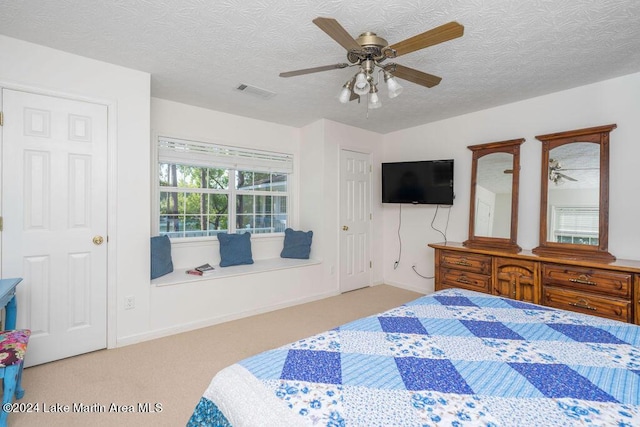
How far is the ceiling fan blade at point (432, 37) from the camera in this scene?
→ 4.60ft

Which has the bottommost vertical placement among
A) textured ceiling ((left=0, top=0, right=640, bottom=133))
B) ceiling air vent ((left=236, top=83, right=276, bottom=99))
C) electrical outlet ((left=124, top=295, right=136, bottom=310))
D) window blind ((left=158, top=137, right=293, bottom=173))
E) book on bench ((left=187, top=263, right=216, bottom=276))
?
electrical outlet ((left=124, top=295, right=136, bottom=310))

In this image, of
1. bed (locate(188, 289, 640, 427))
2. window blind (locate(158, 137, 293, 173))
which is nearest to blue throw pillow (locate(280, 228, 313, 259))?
window blind (locate(158, 137, 293, 173))

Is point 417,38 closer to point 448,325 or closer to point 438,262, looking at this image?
point 448,325

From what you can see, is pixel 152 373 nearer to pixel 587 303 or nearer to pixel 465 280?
pixel 465 280

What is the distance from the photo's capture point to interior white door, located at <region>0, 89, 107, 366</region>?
7.24ft

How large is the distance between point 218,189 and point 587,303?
13.1ft

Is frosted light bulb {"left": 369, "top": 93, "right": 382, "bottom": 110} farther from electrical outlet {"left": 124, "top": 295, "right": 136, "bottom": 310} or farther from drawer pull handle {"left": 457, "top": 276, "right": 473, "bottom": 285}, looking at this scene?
electrical outlet {"left": 124, "top": 295, "right": 136, "bottom": 310}

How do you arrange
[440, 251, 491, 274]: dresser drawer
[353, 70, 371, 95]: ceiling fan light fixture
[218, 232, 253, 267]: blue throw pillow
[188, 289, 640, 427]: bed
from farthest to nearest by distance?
[218, 232, 253, 267]: blue throw pillow
[440, 251, 491, 274]: dresser drawer
[353, 70, 371, 95]: ceiling fan light fixture
[188, 289, 640, 427]: bed

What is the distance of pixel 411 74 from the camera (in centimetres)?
189

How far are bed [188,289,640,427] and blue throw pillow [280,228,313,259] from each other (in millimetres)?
2716

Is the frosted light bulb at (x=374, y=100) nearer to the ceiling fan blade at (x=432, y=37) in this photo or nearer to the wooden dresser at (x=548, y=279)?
the ceiling fan blade at (x=432, y=37)

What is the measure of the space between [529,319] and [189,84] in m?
3.34

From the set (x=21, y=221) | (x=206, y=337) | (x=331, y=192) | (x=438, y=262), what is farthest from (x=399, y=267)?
(x=21, y=221)

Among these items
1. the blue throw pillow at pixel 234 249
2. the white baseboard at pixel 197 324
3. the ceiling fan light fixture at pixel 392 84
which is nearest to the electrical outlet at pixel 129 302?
the white baseboard at pixel 197 324
